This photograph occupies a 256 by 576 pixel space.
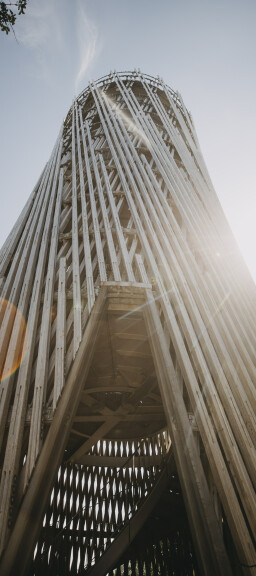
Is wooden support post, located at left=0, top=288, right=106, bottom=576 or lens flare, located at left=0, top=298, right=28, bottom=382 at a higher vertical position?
lens flare, located at left=0, top=298, right=28, bottom=382

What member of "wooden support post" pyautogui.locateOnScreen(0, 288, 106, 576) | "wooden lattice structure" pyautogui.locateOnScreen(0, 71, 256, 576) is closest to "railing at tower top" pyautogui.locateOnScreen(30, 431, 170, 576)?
"wooden lattice structure" pyautogui.locateOnScreen(0, 71, 256, 576)

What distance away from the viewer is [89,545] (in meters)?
7.33

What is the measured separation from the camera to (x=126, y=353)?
254 inches

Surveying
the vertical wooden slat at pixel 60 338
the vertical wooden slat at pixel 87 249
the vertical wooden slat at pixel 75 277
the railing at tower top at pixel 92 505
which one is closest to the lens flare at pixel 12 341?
the vertical wooden slat at pixel 60 338

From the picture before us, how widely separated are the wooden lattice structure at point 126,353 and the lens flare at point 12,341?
0.02 meters

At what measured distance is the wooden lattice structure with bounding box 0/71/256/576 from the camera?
126 inches

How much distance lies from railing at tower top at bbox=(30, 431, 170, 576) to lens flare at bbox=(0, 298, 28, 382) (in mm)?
4710

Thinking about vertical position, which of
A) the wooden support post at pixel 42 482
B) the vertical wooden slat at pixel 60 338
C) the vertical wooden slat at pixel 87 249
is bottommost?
the wooden support post at pixel 42 482

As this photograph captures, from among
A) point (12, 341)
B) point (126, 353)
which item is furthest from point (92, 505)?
point (12, 341)

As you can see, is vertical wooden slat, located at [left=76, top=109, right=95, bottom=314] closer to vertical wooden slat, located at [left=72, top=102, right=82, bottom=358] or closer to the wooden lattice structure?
the wooden lattice structure

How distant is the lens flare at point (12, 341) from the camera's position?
3918 mm

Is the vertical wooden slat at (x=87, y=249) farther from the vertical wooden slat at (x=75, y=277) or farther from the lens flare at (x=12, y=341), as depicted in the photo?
the lens flare at (x=12, y=341)

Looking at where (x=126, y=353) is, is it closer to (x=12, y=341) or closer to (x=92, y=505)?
(x=12, y=341)

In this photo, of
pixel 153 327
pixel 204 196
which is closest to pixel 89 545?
pixel 153 327
